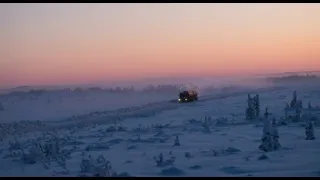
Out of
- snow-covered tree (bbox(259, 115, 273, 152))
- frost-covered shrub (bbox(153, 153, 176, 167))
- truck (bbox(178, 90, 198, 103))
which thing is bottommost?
frost-covered shrub (bbox(153, 153, 176, 167))

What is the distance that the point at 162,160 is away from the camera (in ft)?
27.2

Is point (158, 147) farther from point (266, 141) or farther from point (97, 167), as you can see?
point (266, 141)

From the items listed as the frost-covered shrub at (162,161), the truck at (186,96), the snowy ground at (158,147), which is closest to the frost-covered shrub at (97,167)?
the snowy ground at (158,147)

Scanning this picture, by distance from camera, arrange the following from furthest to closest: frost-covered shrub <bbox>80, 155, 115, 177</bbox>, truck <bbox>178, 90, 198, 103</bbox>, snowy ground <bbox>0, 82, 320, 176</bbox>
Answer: truck <bbox>178, 90, 198, 103</bbox> < snowy ground <bbox>0, 82, 320, 176</bbox> < frost-covered shrub <bbox>80, 155, 115, 177</bbox>

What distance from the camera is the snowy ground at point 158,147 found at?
7.86m

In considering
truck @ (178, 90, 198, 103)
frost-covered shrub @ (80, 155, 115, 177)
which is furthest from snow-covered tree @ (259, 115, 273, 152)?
truck @ (178, 90, 198, 103)

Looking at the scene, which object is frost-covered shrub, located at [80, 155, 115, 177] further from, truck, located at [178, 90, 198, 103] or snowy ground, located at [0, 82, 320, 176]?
truck, located at [178, 90, 198, 103]

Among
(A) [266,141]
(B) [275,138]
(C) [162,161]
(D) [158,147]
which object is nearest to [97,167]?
(C) [162,161]

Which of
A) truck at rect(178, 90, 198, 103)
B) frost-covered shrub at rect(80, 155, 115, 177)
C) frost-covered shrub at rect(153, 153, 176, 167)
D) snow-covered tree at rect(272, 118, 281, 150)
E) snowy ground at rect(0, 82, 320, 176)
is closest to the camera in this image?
frost-covered shrub at rect(80, 155, 115, 177)

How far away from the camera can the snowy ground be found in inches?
309

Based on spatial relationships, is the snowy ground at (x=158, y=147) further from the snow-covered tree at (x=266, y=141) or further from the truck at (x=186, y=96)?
the truck at (x=186, y=96)

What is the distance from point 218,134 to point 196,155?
2288mm

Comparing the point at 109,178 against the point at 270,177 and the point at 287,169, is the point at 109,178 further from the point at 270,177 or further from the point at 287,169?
the point at 287,169

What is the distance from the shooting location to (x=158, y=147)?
972 centimetres
